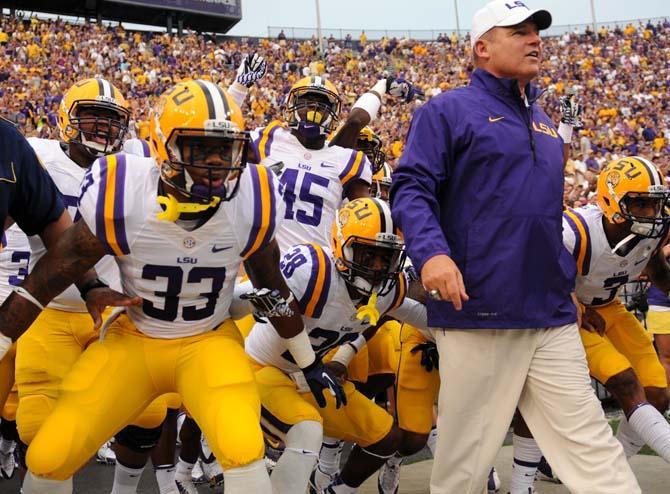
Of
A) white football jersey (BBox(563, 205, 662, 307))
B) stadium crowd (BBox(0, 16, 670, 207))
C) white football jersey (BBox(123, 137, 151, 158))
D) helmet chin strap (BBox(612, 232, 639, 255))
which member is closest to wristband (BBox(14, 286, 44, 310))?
white football jersey (BBox(123, 137, 151, 158))

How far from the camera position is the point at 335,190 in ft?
16.8

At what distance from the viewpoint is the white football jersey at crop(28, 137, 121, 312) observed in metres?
3.97

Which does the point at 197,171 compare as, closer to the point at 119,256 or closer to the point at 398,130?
the point at 119,256

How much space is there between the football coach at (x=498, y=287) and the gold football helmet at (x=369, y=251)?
772mm

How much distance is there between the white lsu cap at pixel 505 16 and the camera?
298 centimetres

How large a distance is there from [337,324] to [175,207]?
121cm

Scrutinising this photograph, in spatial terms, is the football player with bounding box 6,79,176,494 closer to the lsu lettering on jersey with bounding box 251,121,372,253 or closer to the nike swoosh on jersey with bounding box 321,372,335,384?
the nike swoosh on jersey with bounding box 321,372,335,384

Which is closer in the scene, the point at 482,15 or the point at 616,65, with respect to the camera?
the point at 482,15

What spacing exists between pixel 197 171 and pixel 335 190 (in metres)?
2.17

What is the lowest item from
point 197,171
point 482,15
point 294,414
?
point 294,414

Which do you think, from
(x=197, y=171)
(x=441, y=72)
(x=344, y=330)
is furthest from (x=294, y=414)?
(x=441, y=72)

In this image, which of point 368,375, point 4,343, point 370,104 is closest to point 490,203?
point 4,343

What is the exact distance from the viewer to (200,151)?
9.91ft

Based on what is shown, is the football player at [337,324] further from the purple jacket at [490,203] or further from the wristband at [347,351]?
the purple jacket at [490,203]
